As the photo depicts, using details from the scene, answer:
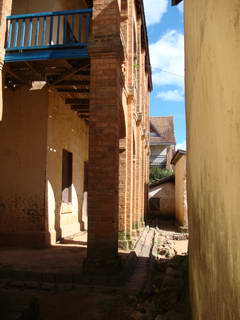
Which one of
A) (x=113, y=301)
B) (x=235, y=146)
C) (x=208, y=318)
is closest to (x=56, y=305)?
(x=113, y=301)

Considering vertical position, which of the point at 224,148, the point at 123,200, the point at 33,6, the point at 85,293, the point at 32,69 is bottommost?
the point at 85,293

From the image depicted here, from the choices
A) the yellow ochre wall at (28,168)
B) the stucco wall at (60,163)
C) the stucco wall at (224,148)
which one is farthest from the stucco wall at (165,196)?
the stucco wall at (224,148)

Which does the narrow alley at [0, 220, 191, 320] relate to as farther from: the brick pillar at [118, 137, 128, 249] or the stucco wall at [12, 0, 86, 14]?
the stucco wall at [12, 0, 86, 14]

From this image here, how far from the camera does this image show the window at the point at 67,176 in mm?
11516

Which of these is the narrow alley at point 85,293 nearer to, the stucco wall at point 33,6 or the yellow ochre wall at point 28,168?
the yellow ochre wall at point 28,168

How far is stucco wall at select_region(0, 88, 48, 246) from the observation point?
944 cm

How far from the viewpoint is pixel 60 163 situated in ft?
35.4

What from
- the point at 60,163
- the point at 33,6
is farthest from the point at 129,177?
the point at 33,6

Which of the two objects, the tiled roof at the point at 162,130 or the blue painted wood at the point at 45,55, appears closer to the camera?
the blue painted wood at the point at 45,55

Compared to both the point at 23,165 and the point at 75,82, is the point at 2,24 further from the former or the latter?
the point at 23,165

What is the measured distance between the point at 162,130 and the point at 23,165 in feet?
121

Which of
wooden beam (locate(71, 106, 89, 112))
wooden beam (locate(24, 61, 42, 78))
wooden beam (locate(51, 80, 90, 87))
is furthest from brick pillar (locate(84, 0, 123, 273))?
wooden beam (locate(71, 106, 89, 112))

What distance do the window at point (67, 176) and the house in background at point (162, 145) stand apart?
1155 inches

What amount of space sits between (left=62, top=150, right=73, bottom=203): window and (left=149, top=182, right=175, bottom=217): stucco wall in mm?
15983
